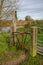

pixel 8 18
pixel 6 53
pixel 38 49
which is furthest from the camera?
pixel 8 18

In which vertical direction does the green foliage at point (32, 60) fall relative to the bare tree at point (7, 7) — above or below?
below

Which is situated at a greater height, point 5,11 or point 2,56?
point 5,11

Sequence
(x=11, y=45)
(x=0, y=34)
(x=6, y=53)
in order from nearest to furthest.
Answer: (x=6, y=53), (x=11, y=45), (x=0, y=34)

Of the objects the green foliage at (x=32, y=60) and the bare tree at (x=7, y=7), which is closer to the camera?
the green foliage at (x=32, y=60)

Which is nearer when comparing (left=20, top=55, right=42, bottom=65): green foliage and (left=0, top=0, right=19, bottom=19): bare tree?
(left=20, top=55, right=42, bottom=65): green foliage

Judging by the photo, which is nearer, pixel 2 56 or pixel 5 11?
pixel 2 56

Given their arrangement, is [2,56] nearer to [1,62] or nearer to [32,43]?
[1,62]

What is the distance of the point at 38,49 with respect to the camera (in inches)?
277

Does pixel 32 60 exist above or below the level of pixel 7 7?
below

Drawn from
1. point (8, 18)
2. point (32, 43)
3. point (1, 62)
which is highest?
point (8, 18)

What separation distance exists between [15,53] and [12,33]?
1426 mm

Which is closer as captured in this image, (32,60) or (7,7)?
(32,60)

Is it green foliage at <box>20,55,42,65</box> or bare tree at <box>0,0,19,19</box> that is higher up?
bare tree at <box>0,0,19,19</box>

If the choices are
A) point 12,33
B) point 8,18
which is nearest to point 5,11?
point 8,18
